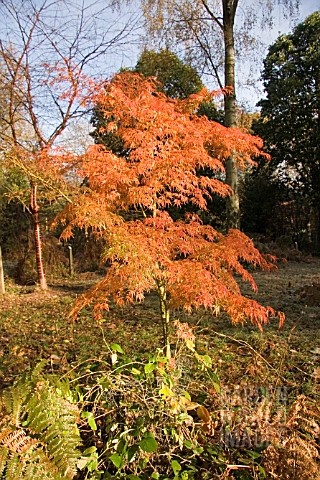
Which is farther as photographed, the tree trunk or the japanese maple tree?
the tree trunk

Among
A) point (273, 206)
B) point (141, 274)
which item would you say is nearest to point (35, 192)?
point (141, 274)

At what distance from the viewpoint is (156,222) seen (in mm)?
2240

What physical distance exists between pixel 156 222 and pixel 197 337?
1.48 m

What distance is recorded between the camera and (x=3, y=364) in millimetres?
2891

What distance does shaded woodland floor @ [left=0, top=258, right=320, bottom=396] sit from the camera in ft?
7.97

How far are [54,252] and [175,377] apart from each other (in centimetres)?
610

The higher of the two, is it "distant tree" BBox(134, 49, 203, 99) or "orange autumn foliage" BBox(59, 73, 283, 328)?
"distant tree" BBox(134, 49, 203, 99)

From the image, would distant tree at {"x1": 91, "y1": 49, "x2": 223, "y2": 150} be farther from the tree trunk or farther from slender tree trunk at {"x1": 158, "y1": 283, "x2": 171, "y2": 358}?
slender tree trunk at {"x1": 158, "y1": 283, "x2": 171, "y2": 358}

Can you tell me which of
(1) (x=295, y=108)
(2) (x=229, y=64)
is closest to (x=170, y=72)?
(1) (x=295, y=108)

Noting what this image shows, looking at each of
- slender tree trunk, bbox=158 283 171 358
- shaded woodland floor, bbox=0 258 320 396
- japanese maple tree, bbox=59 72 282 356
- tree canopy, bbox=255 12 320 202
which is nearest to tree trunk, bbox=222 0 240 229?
shaded woodland floor, bbox=0 258 320 396

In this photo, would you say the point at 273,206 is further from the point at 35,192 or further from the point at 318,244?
the point at 35,192

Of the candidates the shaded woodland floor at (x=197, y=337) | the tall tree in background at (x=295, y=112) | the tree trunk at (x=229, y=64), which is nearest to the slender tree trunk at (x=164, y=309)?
the shaded woodland floor at (x=197, y=337)

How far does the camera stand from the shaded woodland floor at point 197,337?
2430 mm

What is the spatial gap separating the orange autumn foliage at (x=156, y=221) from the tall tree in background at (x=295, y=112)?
27.9 ft
